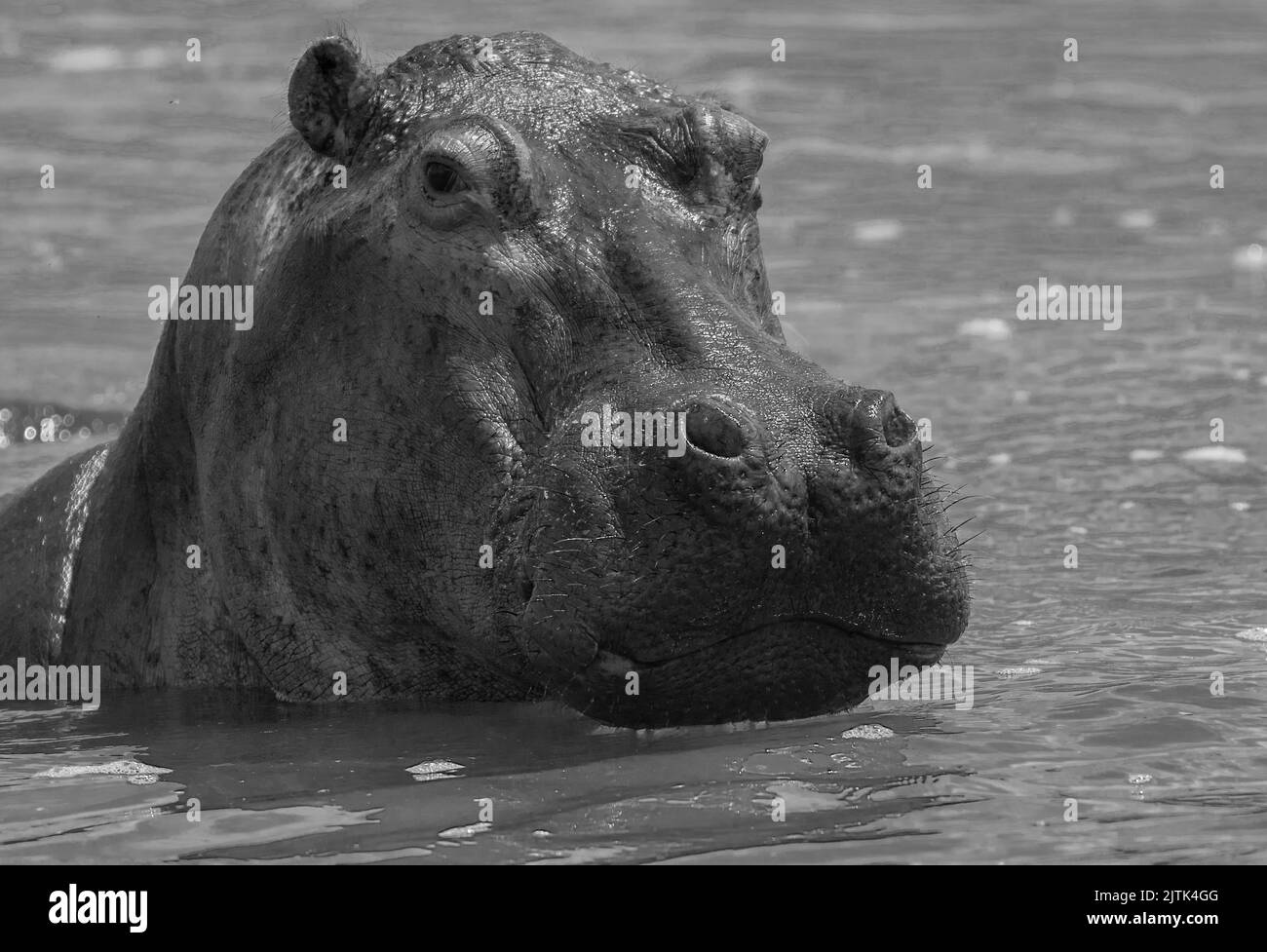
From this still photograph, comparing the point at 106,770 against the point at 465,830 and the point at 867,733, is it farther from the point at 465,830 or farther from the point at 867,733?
the point at 867,733

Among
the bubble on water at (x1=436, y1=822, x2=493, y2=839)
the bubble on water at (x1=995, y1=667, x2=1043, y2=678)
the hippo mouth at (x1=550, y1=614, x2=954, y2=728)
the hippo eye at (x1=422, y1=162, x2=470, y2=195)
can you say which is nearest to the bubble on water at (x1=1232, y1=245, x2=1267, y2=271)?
the bubble on water at (x1=995, y1=667, x2=1043, y2=678)

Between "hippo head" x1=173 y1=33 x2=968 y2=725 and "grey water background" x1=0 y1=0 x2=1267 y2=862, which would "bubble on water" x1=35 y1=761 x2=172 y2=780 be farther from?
"hippo head" x1=173 y1=33 x2=968 y2=725

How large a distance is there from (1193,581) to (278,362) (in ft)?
15.0

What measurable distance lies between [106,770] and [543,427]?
67.9 inches

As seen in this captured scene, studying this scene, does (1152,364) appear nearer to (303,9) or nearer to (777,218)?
(777,218)

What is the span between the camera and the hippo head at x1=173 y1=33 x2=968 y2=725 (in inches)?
214

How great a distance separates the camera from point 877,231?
18.0 meters

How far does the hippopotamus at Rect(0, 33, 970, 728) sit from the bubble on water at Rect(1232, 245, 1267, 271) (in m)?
11.0

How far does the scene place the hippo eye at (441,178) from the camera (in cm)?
624

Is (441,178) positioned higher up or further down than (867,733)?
higher up

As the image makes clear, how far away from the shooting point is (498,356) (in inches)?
242

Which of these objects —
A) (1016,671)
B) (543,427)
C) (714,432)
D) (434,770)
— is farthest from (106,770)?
(1016,671)

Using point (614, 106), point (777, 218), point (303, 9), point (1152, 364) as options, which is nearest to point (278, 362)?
point (614, 106)

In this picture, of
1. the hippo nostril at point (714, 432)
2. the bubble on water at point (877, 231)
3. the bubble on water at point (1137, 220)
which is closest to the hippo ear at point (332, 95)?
the hippo nostril at point (714, 432)
